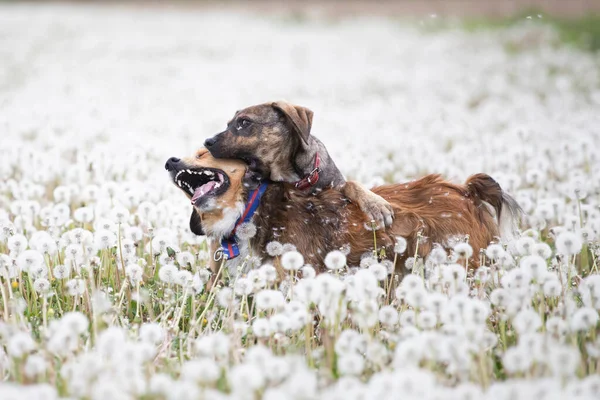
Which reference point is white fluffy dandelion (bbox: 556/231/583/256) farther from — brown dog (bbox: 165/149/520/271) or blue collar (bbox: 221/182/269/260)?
blue collar (bbox: 221/182/269/260)

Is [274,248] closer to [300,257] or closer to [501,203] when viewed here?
[300,257]

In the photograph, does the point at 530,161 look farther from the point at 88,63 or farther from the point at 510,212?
the point at 88,63

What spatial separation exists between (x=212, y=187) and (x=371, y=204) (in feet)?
3.76

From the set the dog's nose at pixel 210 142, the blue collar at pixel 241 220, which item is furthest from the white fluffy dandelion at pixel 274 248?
the dog's nose at pixel 210 142

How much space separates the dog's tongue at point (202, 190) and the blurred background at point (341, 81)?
8.49 feet

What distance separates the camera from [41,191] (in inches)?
276

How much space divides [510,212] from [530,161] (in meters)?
2.92

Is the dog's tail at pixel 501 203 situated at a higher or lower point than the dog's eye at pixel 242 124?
lower

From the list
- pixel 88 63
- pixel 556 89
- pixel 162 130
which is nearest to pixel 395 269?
pixel 162 130

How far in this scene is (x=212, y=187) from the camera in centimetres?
526

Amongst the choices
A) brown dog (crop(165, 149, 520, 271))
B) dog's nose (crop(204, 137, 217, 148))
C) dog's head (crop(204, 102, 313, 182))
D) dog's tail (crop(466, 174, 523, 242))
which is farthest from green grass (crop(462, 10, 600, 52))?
dog's nose (crop(204, 137, 217, 148))

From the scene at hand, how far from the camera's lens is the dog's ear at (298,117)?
5.58 metres

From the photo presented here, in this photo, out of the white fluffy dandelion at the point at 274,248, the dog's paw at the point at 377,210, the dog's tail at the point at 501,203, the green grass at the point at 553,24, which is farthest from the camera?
the green grass at the point at 553,24

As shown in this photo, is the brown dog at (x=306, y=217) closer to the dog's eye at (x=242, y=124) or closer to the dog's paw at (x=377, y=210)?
the dog's paw at (x=377, y=210)
